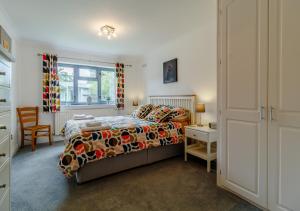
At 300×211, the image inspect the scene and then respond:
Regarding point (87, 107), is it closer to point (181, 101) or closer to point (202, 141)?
point (181, 101)

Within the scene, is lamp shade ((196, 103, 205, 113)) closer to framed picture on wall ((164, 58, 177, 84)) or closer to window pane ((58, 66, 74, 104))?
framed picture on wall ((164, 58, 177, 84))

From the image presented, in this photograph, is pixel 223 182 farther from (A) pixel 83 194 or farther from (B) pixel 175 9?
(B) pixel 175 9

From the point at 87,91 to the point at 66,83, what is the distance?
582 mm

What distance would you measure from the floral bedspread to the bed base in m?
0.13

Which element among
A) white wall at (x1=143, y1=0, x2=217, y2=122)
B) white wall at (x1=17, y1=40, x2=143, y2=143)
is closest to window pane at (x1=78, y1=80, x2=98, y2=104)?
white wall at (x1=17, y1=40, x2=143, y2=143)

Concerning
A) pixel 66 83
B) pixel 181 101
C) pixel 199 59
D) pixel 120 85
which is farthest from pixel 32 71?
pixel 199 59

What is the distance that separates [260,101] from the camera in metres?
1.60

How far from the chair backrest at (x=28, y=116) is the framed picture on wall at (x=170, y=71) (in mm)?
3222

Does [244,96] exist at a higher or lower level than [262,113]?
higher

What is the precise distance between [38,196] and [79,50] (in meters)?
3.69

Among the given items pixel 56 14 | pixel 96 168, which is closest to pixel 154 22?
pixel 56 14

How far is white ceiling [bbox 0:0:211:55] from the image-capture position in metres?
2.38

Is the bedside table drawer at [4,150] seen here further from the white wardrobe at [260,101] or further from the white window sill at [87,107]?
the white window sill at [87,107]

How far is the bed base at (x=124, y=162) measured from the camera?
2188 millimetres
